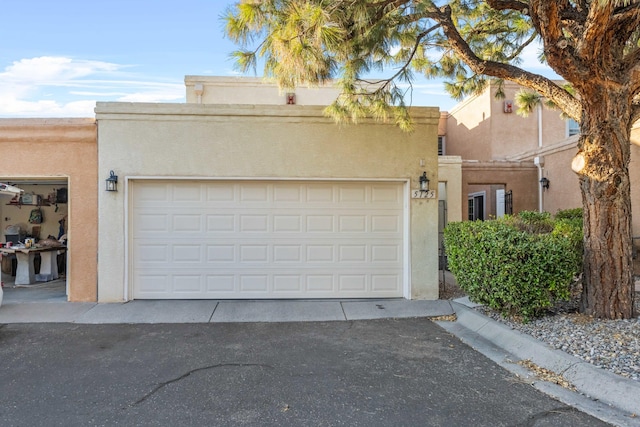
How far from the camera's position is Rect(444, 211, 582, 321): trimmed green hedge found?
517cm

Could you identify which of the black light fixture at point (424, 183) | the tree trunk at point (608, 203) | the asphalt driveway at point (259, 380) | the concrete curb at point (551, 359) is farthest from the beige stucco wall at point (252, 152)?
the tree trunk at point (608, 203)

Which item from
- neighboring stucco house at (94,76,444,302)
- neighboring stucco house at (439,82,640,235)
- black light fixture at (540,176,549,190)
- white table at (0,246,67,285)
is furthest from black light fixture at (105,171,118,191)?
black light fixture at (540,176,549,190)

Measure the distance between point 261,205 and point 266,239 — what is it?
0.64 metres

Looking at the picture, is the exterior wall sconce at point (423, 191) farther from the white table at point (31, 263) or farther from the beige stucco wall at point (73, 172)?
the white table at point (31, 263)

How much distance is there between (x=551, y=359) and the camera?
430cm

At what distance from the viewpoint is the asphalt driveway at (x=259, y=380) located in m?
3.36

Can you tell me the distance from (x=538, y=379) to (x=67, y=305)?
23.9 ft

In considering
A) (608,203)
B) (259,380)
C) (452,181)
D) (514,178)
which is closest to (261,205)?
(259,380)

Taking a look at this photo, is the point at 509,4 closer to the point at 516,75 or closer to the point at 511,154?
the point at 516,75

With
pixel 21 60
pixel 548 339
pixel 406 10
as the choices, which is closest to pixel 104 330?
pixel 548 339

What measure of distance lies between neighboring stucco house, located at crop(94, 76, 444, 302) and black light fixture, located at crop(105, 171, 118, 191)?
0.09 m

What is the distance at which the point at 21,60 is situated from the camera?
10180mm

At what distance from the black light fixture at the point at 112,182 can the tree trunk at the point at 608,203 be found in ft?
23.7

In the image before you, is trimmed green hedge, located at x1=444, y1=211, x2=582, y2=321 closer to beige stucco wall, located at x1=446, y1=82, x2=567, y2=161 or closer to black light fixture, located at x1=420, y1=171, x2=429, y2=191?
black light fixture, located at x1=420, y1=171, x2=429, y2=191
